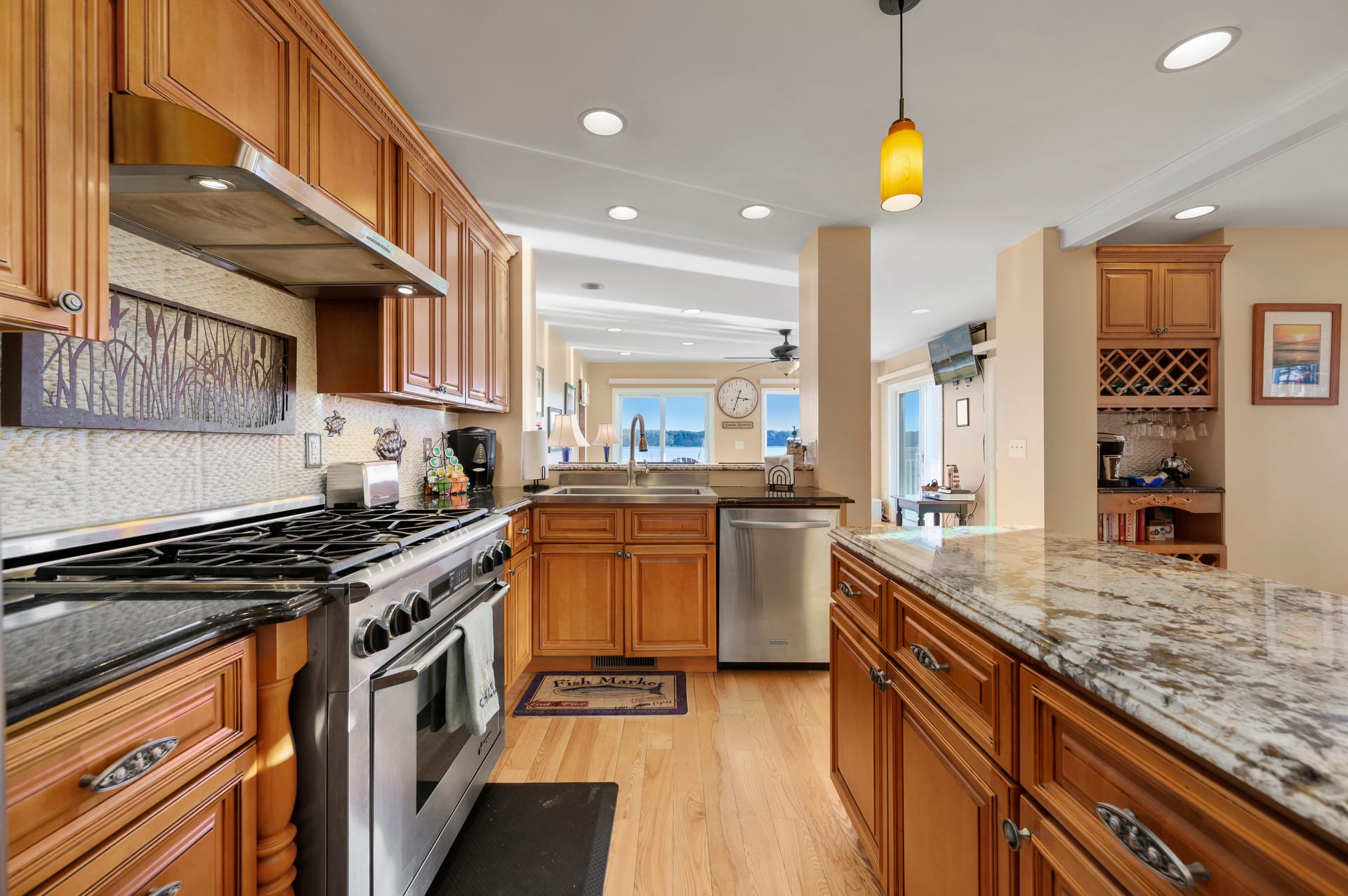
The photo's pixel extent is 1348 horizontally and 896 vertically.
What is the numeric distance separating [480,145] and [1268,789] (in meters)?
2.82

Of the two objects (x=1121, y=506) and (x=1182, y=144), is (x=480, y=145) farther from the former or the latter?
(x=1121, y=506)

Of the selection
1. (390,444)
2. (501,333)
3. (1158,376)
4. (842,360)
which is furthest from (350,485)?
(1158,376)

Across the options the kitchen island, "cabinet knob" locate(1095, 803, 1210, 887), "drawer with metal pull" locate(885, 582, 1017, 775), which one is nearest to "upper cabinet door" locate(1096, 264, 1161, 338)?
the kitchen island

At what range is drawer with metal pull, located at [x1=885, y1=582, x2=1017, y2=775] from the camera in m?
0.88

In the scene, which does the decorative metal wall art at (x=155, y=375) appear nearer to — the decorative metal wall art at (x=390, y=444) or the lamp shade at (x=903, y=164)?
the decorative metal wall art at (x=390, y=444)

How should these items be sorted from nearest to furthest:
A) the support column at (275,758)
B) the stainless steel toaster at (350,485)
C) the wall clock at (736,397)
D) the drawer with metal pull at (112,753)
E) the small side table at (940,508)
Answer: the drawer with metal pull at (112,753) → the support column at (275,758) → the stainless steel toaster at (350,485) → the small side table at (940,508) → the wall clock at (736,397)

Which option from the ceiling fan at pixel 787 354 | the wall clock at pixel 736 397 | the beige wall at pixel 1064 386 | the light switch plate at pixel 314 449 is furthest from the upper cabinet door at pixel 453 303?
the wall clock at pixel 736 397

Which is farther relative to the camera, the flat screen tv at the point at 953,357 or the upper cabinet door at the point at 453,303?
the flat screen tv at the point at 953,357

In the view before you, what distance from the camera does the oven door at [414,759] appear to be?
1.19m

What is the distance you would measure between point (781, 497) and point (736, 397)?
5.62 meters

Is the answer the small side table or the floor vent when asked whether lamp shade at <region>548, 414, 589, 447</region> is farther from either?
the small side table

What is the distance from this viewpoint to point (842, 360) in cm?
341

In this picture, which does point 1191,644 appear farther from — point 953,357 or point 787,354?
point 953,357

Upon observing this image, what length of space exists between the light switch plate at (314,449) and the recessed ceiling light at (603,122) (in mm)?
1575
